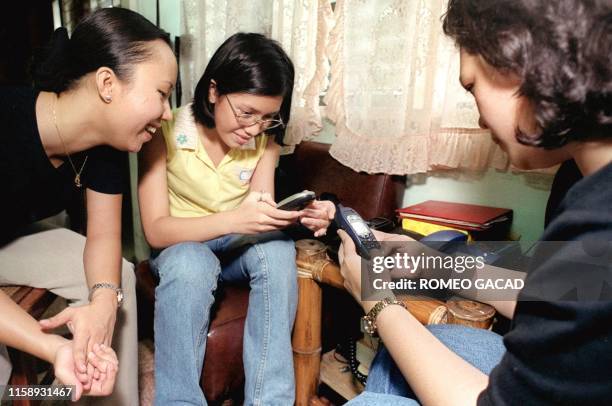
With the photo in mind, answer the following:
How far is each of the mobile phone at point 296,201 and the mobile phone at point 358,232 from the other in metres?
0.07

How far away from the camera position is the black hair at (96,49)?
0.78 metres

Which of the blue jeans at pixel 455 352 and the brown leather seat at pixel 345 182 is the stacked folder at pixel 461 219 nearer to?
the brown leather seat at pixel 345 182

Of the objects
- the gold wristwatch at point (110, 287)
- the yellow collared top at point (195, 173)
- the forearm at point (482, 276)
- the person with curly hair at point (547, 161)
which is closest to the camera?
the person with curly hair at point (547, 161)

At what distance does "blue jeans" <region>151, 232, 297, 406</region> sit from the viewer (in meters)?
0.85

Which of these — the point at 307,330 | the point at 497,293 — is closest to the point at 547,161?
the point at 497,293

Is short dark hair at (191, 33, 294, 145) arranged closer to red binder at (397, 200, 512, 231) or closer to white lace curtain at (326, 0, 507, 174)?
white lace curtain at (326, 0, 507, 174)

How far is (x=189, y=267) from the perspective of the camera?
0.88 meters

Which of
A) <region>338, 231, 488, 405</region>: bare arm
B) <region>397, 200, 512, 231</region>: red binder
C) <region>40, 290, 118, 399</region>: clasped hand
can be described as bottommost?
<region>40, 290, 118, 399</region>: clasped hand

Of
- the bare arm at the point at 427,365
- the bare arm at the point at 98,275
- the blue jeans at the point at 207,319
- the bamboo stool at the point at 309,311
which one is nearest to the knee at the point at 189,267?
the blue jeans at the point at 207,319

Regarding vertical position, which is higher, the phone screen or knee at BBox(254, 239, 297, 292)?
the phone screen

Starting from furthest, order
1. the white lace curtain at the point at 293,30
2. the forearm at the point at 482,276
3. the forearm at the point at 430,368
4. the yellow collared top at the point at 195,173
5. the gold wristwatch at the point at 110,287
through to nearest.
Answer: the white lace curtain at the point at 293,30, the yellow collared top at the point at 195,173, the gold wristwatch at the point at 110,287, the forearm at the point at 482,276, the forearm at the point at 430,368

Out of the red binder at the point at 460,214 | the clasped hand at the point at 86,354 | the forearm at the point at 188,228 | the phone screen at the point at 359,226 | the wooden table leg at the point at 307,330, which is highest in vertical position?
the phone screen at the point at 359,226

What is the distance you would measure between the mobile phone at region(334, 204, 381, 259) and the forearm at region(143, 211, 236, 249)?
0.25 m

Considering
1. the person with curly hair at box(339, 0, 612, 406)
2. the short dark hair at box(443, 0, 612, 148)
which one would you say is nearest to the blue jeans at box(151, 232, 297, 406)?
the person with curly hair at box(339, 0, 612, 406)
